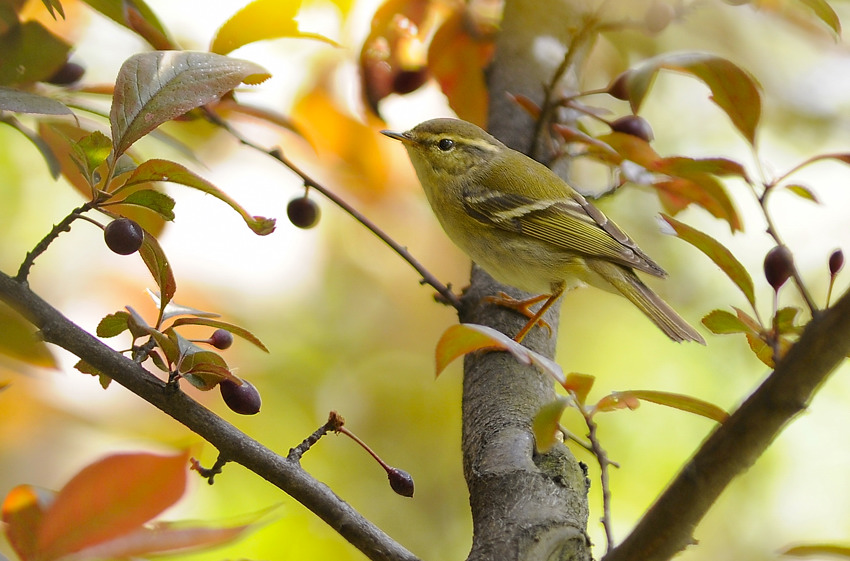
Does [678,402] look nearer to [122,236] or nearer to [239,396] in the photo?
[239,396]

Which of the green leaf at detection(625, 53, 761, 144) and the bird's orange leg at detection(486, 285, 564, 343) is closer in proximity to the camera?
the green leaf at detection(625, 53, 761, 144)

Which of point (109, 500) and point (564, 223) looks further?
point (564, 223)

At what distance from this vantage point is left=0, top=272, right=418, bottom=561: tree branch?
1245mm

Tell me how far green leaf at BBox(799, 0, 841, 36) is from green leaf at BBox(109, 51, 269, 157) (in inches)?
40.7

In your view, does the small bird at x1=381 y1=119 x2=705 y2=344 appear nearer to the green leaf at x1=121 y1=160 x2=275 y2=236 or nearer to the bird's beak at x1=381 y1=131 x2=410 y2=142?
the bird's beak at x1=381 y1=131 x2=410 y2=142

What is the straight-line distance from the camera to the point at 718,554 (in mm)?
4125

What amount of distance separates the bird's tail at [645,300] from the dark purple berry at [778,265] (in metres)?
1.30

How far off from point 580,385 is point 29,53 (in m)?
1.31

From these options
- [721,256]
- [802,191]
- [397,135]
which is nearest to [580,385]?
[721,256]

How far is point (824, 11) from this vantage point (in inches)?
58.2

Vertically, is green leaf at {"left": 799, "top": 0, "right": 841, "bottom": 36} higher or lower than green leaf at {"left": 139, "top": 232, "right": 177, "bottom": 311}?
higher

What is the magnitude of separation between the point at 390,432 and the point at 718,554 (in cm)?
186

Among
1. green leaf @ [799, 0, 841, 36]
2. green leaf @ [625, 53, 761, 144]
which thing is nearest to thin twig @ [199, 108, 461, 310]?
green leaf @ [625, 53, 761, 144]

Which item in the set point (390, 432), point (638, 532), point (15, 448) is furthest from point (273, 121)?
point (390, 432)
